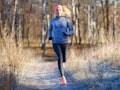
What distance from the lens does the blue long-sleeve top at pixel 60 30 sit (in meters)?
8.45

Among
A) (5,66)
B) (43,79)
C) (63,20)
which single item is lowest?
(43,79)

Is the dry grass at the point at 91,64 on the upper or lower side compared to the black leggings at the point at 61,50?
lower

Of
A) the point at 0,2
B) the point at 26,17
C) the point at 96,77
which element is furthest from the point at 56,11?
the point at 26,17

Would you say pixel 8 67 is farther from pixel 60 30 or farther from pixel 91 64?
pixel 91 64

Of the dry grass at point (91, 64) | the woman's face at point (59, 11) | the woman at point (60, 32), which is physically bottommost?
the dry grass at point (91, 64)

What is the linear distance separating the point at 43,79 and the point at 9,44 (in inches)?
61.4

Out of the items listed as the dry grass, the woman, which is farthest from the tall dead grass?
the dry grass

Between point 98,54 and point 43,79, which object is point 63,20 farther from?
point 98,54

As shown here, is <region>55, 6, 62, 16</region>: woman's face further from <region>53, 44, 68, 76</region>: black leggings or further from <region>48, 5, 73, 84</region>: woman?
<region>53, 44, 68, 76</region>: black leggings

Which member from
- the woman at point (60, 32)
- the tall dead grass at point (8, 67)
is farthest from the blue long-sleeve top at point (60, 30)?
the tall dead grass at point (8, 67)

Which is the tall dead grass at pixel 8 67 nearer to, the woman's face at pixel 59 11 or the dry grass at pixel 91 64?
the woman's face at pixel 59 11

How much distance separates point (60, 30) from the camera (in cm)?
848

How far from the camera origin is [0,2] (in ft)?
105

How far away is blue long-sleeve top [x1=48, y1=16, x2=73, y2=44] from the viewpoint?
27.7 feet
